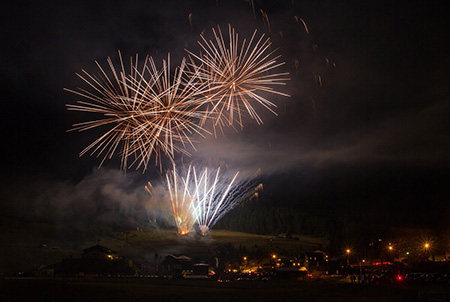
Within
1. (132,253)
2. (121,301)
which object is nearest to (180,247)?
(132,253)

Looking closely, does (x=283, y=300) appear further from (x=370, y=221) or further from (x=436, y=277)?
(x=370, y=221)

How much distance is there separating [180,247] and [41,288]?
222 feet

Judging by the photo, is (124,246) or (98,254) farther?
(124,246)

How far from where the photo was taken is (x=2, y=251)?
9012cm

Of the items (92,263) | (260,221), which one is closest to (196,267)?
(92,263)

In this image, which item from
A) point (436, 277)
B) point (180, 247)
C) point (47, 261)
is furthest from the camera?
point (180, 247)

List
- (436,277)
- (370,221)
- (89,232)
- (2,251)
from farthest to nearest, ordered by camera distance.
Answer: (370,221)
(89,232)
(2,251)
(436,277)

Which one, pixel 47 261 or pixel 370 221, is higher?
pixel 370 221

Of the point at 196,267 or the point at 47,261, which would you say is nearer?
the point at 196,267

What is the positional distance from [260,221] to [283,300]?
135 metres

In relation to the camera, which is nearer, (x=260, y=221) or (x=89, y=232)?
(x=89, y=232)

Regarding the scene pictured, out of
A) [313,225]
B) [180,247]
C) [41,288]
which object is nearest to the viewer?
[41,288]

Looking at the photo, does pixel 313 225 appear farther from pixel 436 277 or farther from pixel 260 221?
pixel 436 277

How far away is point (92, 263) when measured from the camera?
73.7 meters
